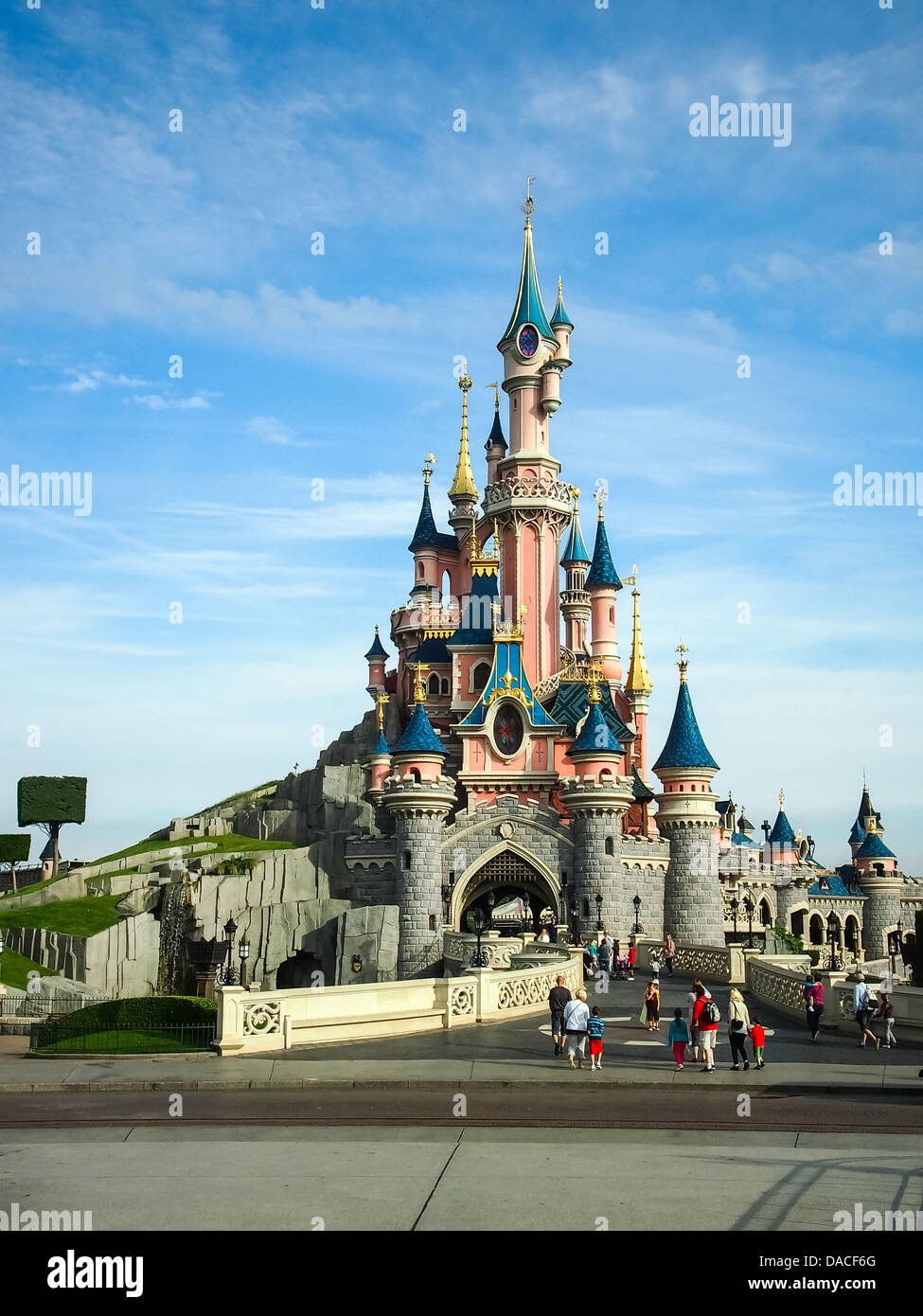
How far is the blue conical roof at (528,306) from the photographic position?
6588 cm

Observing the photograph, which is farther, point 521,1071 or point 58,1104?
point 521,1071

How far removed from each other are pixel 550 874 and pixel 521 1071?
33219 millimetres

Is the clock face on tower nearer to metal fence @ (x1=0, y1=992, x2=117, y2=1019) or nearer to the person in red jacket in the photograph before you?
metal fence @ (x1=0, y1=992, x2=117, y2=1019)

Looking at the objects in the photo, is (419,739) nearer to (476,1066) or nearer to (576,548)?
(576,548)

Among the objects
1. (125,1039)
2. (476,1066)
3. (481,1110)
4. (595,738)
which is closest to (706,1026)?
(476,1066)

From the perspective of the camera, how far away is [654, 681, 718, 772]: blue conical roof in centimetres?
5412

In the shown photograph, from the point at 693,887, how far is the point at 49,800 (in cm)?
3245

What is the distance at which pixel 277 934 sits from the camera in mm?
52469

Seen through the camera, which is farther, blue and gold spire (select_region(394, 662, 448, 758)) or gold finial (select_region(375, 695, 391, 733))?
gold finial (select_region(375, 695, 391, 733))

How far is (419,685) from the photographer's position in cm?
6038

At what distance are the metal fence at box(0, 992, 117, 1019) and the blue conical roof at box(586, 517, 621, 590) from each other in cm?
3912

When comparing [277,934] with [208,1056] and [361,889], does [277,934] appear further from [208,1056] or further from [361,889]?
[208,1056]

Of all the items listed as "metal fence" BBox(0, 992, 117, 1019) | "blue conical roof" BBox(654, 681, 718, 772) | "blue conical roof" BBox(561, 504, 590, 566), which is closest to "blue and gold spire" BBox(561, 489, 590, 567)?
"blue conical roof" BBox(561, 504, 590, 566)
